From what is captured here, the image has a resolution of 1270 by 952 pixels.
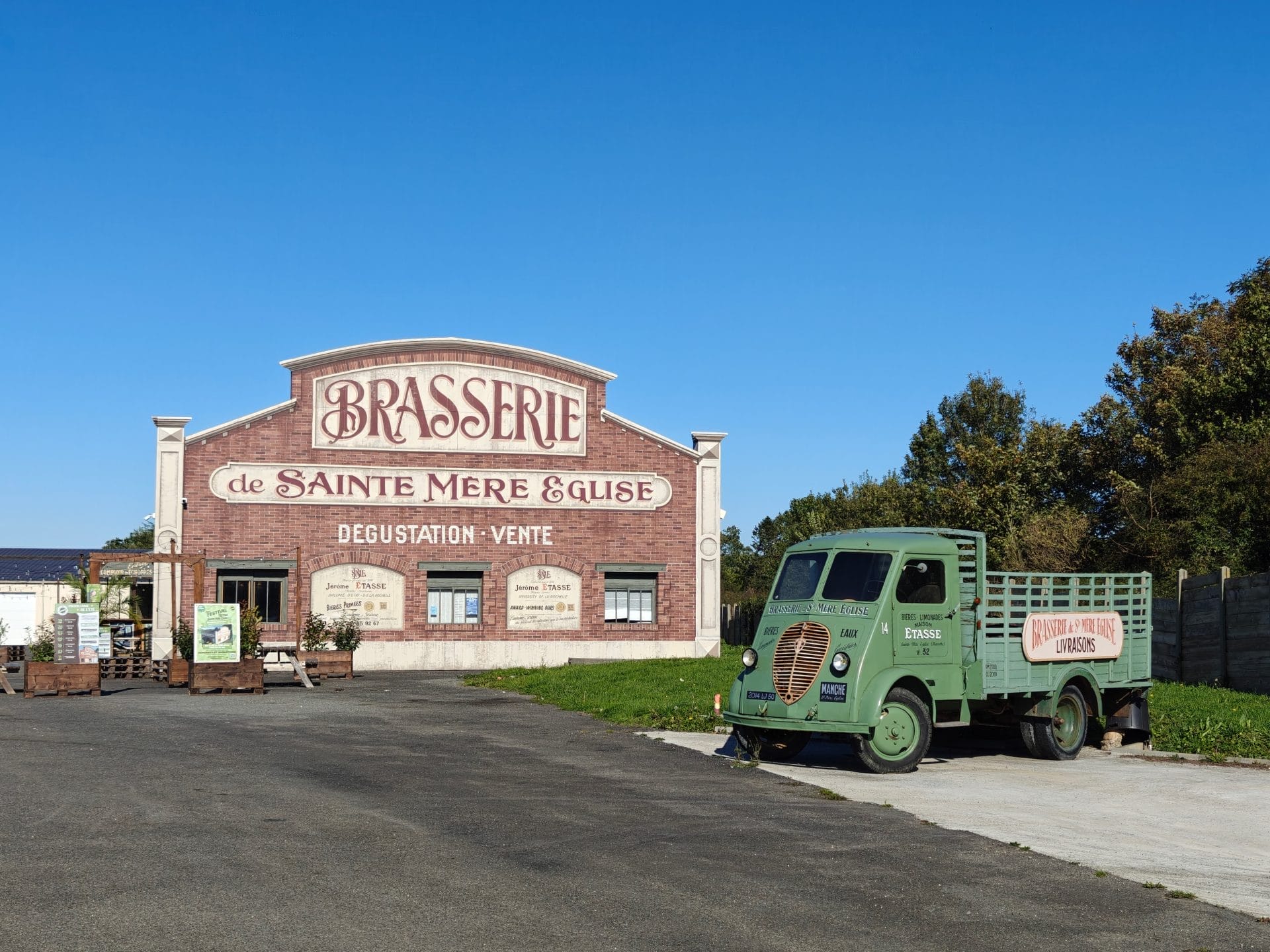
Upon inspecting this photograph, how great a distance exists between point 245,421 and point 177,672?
33.3 feet

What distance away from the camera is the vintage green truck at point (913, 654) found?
48.5 feet

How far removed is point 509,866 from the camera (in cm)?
916

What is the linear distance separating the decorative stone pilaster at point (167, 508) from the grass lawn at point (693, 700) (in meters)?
9.30

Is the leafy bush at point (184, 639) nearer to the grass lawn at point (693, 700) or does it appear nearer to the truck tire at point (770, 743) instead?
the grass lawn at point (693, 700)

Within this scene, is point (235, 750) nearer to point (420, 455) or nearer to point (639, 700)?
point (639, 700)

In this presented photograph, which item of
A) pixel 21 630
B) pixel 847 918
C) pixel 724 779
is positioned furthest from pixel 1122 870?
pixel 21 630

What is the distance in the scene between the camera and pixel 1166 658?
1006 inches

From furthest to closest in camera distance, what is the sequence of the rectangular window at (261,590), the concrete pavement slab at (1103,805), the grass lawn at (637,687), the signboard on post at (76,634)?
the rectangular window at (261,590), the signboard on post at (76,634), the grass lawn at (637,687), the concrete pavement slab at (1103,805)

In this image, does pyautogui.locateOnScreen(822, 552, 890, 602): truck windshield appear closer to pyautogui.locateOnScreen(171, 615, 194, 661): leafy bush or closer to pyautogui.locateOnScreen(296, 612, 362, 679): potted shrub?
pyautogui.locateOnScreen(171, 615, 194, 661): leafy bush

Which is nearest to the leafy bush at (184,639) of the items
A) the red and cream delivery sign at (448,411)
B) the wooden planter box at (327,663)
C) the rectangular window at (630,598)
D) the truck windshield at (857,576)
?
the wooden planter box at (327,663)

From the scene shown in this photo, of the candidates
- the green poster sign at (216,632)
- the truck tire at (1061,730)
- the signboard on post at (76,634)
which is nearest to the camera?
the truck tire at (1061,730)

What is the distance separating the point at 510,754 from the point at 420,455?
930 inches

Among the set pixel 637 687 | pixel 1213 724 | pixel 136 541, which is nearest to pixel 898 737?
pixel 1213 724

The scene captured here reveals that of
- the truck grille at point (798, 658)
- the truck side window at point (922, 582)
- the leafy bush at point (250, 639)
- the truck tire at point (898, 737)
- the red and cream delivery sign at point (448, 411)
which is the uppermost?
the red and cream delivery sign at point (448, 411)
